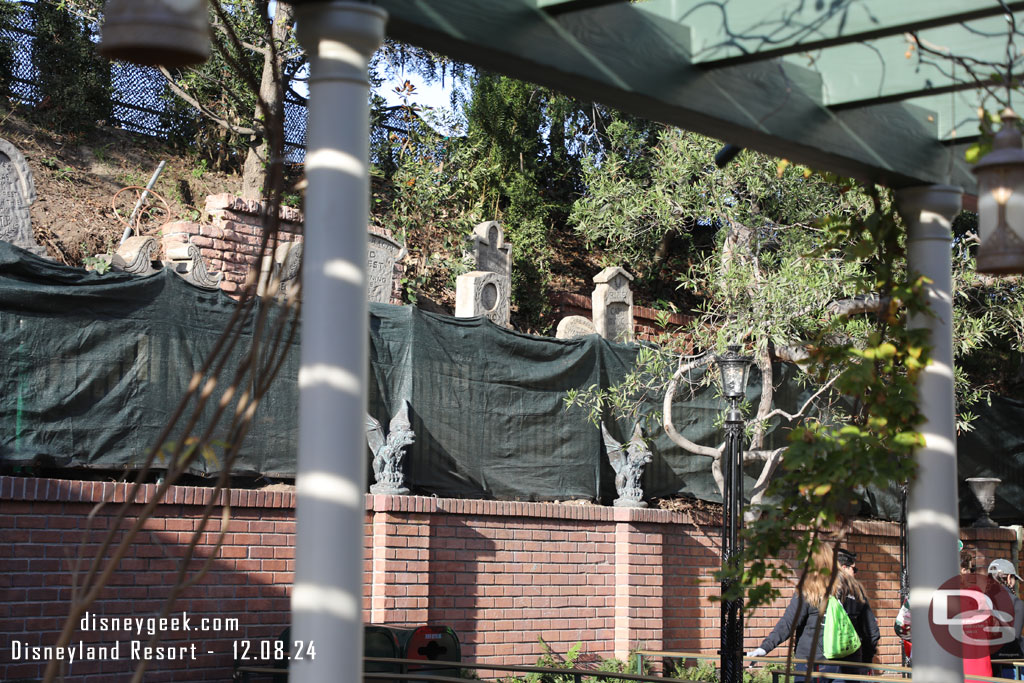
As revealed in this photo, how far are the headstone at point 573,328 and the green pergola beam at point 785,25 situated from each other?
7.80m

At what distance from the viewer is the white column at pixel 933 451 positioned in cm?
384

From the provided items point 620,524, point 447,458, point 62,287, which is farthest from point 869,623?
point 62,287

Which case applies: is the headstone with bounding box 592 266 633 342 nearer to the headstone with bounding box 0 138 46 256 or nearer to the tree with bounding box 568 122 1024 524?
the tree with bounding box 568 122 1024 524

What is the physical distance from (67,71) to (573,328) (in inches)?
277

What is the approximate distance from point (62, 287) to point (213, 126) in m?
6.67

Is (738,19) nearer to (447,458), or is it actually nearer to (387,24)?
(387,24)

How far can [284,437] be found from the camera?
8.42 m

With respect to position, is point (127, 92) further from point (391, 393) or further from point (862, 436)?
point (862, 436)

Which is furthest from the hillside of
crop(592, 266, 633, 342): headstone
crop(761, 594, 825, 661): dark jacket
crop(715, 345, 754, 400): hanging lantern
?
crop(761, 594, 825, 661): dark jacket

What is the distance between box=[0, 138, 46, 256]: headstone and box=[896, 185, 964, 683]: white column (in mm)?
6809

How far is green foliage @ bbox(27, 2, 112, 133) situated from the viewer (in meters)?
12.7

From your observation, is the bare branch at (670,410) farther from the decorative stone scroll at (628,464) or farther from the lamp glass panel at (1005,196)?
the lamp glass panel at (1005,196)

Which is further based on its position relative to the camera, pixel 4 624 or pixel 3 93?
pixel 3 93

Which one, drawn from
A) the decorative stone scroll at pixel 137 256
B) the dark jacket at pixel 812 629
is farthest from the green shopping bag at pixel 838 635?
the decorative stone scroll at pixel 137 256
